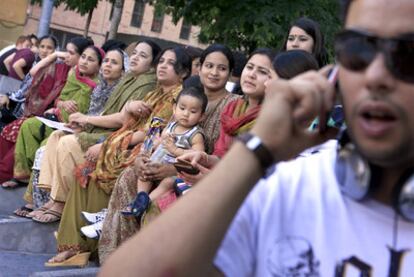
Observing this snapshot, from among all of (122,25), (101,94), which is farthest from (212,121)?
(122,25)

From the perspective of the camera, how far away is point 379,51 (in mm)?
1562

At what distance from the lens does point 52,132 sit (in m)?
7.12

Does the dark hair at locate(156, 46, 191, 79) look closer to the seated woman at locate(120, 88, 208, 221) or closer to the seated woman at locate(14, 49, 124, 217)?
the seated woman at locate(14, 49, 124, 217)

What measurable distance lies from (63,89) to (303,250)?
20.5ft

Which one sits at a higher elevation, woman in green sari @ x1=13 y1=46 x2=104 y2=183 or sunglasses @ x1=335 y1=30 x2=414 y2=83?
sunglasses @ x1=335 y1=30 x2=414 y2=83

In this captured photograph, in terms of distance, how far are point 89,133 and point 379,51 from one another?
5.24 m

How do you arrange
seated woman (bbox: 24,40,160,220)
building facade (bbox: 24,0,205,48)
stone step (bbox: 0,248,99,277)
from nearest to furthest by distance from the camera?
stone step (bbox: 0,248,99,277), seated woman (bbox: 24,40,160,220), building facade (bbox: 24,0,205,48)

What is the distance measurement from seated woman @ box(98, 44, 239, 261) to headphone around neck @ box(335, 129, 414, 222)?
3545 millimetres

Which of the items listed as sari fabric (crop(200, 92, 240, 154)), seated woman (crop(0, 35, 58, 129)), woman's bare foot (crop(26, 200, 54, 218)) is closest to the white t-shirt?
sari fabric (crop(200, 92, 240, 154))

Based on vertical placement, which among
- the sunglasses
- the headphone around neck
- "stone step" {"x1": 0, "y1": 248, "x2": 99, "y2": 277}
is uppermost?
the sunglasses

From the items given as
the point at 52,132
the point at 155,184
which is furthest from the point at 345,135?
the point at 52,132

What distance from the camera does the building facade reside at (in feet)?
134

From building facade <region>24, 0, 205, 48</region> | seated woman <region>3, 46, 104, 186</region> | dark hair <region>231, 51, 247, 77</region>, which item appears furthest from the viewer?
building facade <region>24, 0, 205, 48</region>

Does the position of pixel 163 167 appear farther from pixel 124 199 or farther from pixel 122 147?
pixel 122 147
